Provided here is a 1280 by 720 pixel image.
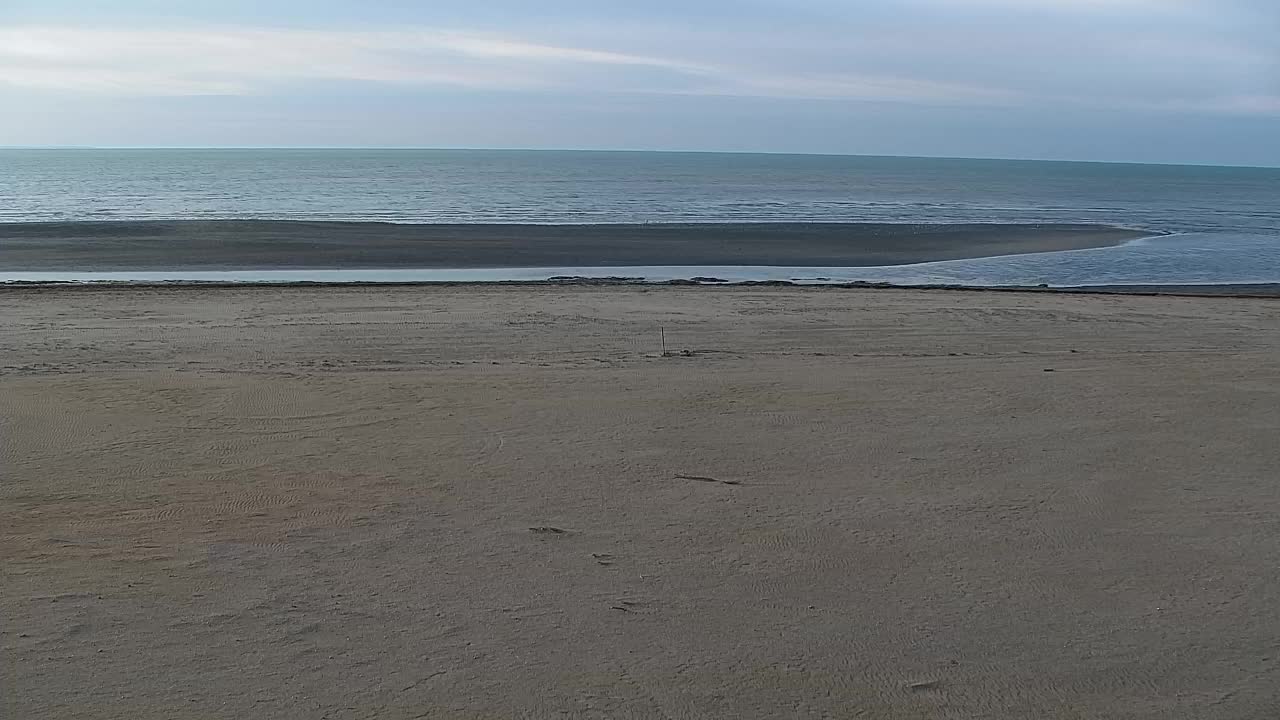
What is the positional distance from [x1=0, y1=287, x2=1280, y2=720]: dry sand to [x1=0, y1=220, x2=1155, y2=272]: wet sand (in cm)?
1320

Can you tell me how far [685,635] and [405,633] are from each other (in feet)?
3.78

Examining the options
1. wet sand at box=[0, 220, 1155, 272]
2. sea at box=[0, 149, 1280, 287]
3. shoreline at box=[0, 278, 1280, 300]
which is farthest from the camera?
wet sand at box=[0, 220, 1155, 272]

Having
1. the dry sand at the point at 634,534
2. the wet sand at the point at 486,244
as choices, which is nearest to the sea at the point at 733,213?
the wet sand at the point at 486,244

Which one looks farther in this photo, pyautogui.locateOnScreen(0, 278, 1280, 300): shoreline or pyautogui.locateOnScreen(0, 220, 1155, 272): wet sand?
pyautogui.locateOnScreen(0, 220, 1155, 272): wet sand

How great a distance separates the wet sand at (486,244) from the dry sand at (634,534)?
1320cm

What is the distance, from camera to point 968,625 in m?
4.56

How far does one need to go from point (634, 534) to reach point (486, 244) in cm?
2234

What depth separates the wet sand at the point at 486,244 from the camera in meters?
23.5

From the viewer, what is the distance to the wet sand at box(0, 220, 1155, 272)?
77.2 feet

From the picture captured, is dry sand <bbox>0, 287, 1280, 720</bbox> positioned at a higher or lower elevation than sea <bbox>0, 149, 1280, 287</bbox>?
lower

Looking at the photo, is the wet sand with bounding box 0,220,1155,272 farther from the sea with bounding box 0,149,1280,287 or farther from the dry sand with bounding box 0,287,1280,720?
the dry sand with bounding box 0,287,1280,720

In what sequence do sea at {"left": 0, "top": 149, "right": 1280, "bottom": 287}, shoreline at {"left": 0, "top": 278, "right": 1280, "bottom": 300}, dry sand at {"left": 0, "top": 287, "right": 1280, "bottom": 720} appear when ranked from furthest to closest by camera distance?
sea at {"left": 0, "top": 149, "right": 1280, "bottom": 287} → shoreline at {"left": 0, "top": 278, "right": 1280, "bottom": 300} → dry sand at {"left": 0, "top": 287, "right": 1280, "bottom": 720}

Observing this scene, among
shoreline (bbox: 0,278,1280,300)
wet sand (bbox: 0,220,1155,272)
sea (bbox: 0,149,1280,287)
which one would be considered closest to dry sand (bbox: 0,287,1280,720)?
shoreline (bbox: 0,278,1280,300)

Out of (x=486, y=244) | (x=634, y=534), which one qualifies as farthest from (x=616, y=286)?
(x=634, y=534)
